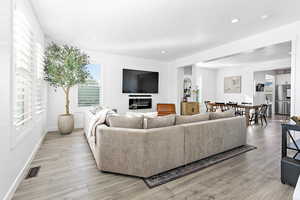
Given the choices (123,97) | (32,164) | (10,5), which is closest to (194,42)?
(123,97)

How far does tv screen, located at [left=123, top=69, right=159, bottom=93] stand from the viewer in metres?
5.93

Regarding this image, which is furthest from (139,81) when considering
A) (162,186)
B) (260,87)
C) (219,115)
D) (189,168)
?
(260,87)

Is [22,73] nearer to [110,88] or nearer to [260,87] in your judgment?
[110,88]

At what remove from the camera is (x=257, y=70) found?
292 inches

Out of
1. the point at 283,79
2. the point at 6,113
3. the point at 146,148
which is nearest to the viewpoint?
the point at 6,113

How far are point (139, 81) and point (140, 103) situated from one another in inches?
36.3

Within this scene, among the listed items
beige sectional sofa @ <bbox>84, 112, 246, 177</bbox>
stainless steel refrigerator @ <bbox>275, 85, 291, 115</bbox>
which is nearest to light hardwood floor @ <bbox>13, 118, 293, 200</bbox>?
beige sectional sofa @ <bbox>84, 112, 246, 177</bbox>

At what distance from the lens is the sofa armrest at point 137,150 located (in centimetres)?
202

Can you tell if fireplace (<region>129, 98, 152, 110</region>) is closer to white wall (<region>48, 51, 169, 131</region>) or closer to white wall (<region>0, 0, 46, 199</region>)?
white wall (<region>48, 51, 169, 131</region>)

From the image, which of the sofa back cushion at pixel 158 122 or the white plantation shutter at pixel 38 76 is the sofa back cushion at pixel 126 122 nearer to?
the sofa back cushion at pixel 158 122

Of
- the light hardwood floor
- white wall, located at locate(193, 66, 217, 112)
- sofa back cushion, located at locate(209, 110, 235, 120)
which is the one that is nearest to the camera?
the light hardwood floor

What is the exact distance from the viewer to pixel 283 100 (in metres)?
7.87

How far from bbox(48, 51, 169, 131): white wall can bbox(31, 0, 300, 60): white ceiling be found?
3.50ft

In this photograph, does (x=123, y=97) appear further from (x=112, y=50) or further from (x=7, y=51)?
(x=7, y=51)
